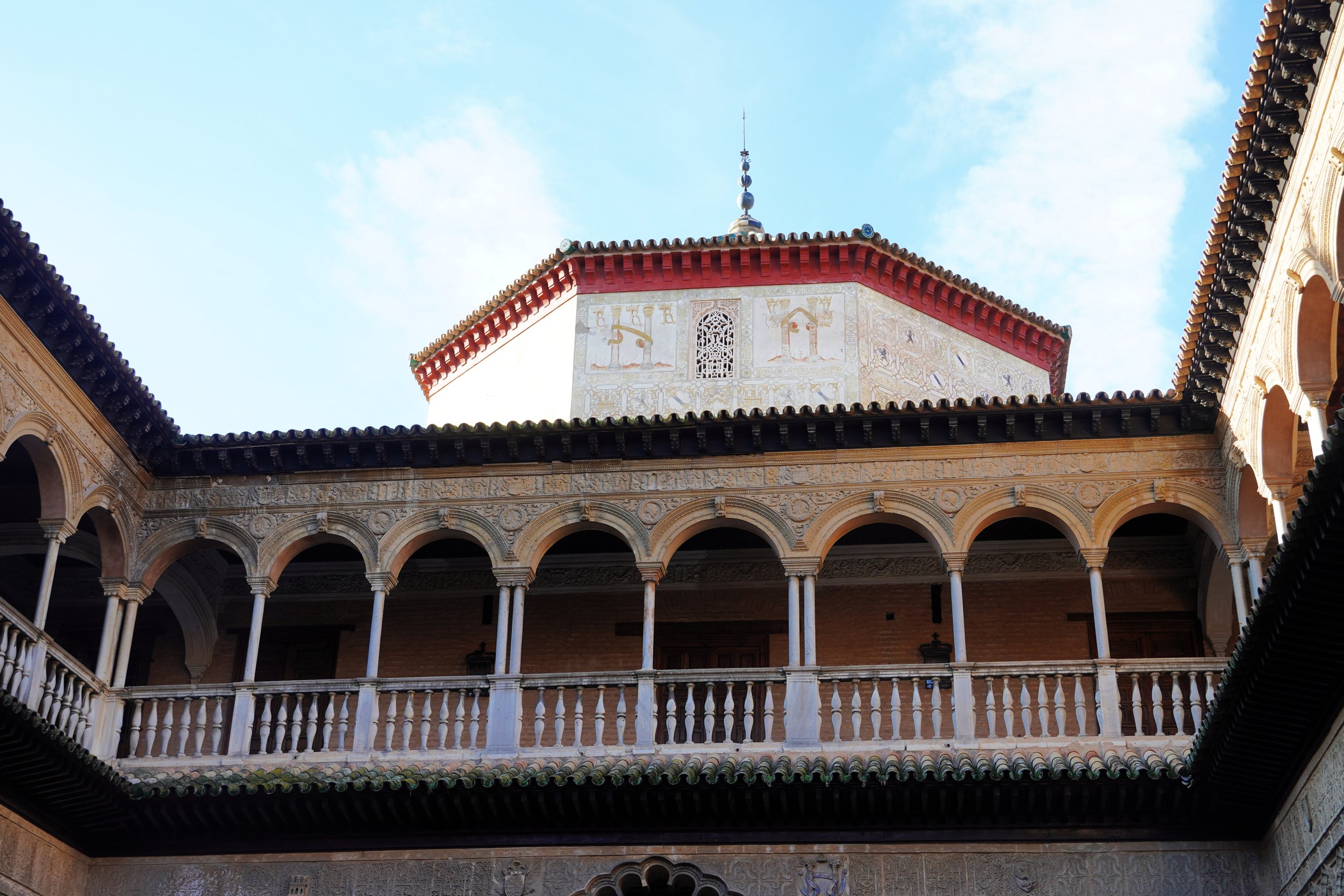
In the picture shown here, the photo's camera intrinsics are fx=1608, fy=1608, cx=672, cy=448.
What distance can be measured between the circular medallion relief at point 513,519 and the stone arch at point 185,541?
82.1 inches

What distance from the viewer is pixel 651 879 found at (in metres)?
11.4

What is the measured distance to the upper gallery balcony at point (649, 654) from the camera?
39.1 feet

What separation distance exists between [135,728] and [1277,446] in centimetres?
875

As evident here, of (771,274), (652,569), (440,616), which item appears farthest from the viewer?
(771,274)

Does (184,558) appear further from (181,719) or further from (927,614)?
(927,614)

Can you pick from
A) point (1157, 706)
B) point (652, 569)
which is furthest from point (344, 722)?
point (1157, 706)

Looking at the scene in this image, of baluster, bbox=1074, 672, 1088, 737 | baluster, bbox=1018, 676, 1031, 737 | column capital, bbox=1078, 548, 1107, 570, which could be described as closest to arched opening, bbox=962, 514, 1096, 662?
column capital, bbox=1078, 548, 1107, 570

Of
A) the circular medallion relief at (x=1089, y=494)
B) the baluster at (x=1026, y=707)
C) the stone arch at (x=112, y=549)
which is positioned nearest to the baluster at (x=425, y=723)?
the stone arch at (x=112, y=549)

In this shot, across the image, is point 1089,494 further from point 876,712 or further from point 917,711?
point 876,712

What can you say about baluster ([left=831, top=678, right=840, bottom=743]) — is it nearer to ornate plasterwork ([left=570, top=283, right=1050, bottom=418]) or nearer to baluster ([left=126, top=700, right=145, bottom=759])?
ornate plasterwork ([left=570, top=283, right=1050, bottom=418])

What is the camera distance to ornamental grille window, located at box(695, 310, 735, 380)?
1623cm

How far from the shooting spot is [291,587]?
14.9 metres

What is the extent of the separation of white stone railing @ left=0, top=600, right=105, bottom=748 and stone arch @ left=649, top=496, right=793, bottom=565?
14.7ft

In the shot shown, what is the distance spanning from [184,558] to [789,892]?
21.3 feet
